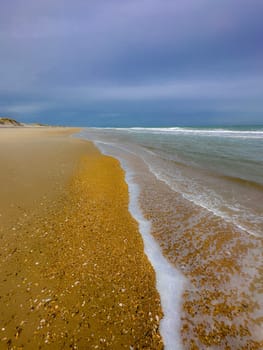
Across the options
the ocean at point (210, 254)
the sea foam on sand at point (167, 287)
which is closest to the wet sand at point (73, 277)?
the sea foam on sand at point (167, 287)

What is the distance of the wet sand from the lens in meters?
2.23

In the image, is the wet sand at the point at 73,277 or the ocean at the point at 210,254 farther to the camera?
the ocean at the point at 210,254

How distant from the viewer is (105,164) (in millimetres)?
11492

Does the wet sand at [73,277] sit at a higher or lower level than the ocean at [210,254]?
higher

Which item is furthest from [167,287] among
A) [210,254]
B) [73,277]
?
[73,277]

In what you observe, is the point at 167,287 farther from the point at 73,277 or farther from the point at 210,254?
the point at 73,277

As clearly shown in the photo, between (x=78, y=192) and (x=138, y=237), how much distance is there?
3252mm

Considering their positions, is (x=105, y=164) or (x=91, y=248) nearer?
(x=91, y=248)

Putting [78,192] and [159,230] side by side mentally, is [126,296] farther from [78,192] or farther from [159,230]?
[78,192]

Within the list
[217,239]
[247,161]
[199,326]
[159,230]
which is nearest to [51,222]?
[159,230]

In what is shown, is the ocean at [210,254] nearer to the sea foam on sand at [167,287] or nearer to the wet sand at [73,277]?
the sea foam on sand at [167,287]

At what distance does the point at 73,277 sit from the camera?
298cm

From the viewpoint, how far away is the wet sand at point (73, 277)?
7.30ft

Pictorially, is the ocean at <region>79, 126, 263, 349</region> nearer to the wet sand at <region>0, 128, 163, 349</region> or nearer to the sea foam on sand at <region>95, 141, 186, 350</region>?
the sea foam on sand at <region>95, 141, 186, 350</region>
